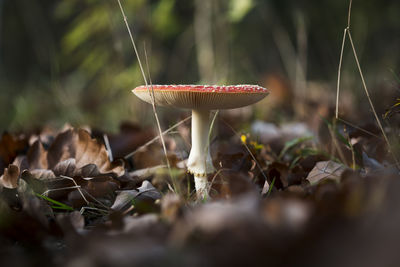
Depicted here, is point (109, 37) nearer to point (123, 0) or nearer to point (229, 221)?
point (123, 0)

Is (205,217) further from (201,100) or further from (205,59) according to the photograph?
(205,59)

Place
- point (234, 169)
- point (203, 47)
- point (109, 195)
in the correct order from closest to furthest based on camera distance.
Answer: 1. point (109, 195)
2. point (234, 169)
3. point (203, 47)

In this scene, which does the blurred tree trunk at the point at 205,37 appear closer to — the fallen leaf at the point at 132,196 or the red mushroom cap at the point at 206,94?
the red mushroom cap at the point at 206,94

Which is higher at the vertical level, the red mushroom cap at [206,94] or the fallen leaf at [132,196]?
the red mushroom cap at [206,94]

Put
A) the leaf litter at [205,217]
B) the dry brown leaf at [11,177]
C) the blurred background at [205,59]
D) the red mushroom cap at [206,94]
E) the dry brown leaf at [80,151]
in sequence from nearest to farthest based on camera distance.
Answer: the leaf litter at [205,217], the red mushroom cap at [206,94], the dry brown leaf at [11,177], the dry brown leaf at [80,151], the blurred background at [205,59]

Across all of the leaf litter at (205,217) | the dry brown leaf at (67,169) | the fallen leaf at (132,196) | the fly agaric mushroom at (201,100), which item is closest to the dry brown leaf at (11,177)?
the leaf litter at (205,217)

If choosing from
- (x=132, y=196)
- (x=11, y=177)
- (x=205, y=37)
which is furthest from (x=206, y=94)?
(x=205, y=37)

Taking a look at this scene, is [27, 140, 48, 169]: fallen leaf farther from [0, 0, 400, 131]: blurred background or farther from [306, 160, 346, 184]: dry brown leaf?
[306, 160, 346, 184]: dry brown leaf

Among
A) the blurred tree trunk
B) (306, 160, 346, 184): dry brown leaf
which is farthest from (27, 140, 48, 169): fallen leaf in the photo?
the blurred tree trunk

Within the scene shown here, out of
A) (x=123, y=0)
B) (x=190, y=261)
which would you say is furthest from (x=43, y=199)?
(x=123, y=0)
